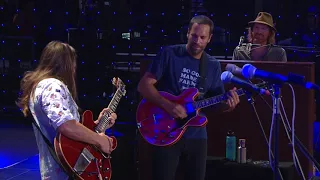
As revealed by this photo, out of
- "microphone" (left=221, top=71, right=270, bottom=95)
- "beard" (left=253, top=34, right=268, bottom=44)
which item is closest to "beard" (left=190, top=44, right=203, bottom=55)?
"microphone" (left=221, top=71, right=270, bottom=95)

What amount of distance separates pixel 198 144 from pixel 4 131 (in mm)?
6565

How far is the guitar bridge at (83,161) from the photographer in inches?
163

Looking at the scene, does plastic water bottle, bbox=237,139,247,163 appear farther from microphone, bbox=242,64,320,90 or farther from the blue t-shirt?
microphone, bbox=242,64,320,90

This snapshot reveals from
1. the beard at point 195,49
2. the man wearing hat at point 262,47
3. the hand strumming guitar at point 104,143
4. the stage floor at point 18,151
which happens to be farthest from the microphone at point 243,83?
the stage floor at point 18,151

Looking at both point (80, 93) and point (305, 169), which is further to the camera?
point (80, 93)

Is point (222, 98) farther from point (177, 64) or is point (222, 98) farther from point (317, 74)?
point (317, 74)

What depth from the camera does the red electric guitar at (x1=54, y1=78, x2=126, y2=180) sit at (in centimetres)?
401

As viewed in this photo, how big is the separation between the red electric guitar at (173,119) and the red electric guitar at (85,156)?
0.46 metres

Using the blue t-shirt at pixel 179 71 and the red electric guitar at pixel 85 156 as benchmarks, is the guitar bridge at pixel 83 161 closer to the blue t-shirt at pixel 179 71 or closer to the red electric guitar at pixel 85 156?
the red electric guitar at pixel 85 156

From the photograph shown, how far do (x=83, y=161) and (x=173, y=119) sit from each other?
3.06 feet

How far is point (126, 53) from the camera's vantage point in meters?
12.4

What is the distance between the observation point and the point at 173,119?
4.79m

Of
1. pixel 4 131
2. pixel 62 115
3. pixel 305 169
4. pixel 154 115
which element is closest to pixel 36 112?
pixel 62 115

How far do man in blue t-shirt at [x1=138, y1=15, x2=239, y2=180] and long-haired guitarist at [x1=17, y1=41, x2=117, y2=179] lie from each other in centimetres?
74
